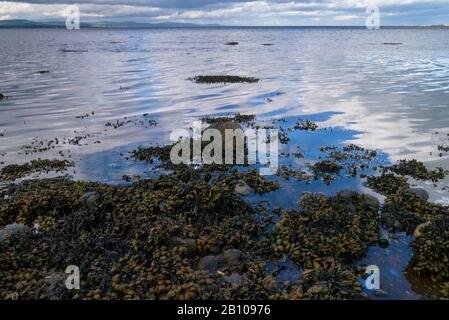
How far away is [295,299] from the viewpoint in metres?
8.02

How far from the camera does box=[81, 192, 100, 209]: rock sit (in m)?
12.2

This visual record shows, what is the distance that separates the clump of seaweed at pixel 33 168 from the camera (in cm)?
1586

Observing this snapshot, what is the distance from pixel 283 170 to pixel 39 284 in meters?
9.98

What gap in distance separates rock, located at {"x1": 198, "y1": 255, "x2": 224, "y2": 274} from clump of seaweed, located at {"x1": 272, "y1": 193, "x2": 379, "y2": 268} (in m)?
1.47

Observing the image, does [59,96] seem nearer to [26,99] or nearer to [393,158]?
[26,99]

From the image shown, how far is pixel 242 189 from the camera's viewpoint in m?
13.9

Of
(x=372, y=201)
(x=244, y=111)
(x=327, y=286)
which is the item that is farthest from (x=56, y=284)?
(x=244, y=111)

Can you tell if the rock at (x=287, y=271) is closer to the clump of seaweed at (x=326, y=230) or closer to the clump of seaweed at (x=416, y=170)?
the clump of seaweed at (x=326, y=230)

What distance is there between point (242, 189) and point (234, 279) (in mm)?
5081

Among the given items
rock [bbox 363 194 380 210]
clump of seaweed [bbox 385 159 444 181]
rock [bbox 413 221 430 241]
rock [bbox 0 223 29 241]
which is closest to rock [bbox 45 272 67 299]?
rock [bbox 0 223 29 241]

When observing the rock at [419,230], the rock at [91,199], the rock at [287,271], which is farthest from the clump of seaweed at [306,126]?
the rock at [287,271]

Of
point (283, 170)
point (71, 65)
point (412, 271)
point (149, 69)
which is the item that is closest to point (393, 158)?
point (283, 170)

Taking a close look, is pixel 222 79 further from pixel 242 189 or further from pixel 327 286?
pixel 327 286
